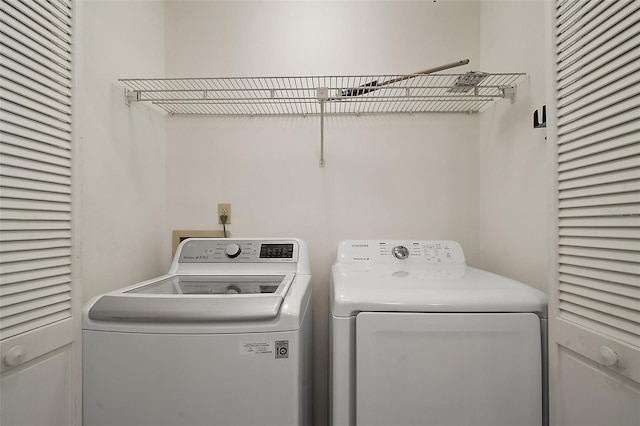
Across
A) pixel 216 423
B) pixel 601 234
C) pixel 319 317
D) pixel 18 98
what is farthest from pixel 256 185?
pixel 601 234

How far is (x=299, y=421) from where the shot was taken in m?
0.85

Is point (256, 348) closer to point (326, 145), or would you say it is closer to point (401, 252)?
point (401, 252)

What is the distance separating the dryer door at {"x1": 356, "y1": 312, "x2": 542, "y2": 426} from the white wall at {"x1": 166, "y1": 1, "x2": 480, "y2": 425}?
0.80 m

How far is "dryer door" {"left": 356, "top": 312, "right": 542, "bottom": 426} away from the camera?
84cm

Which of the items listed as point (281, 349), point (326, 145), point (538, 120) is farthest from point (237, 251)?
point (538, 120)

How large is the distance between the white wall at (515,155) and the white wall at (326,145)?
9cm

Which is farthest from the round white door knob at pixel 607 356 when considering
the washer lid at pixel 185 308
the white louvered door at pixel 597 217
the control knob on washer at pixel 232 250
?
the control knob on washer at pixel 232 250

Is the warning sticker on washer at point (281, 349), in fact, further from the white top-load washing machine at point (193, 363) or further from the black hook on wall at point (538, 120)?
the black hook on wall at point (538, 120)

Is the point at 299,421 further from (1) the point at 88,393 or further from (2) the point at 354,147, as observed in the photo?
(2) the point at 354,147

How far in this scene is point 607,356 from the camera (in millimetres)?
650

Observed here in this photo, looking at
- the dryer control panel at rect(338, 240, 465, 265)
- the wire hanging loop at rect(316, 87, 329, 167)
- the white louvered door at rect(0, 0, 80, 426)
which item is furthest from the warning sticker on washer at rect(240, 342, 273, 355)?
the wire hanging loop at rect(316, 87, 329, 167)

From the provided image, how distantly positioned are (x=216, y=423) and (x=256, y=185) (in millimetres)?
1144

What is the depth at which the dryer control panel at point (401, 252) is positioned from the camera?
1.37 metres

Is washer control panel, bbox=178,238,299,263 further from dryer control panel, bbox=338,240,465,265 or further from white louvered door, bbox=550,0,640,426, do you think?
white louvered door, bbox=550,0,640,426
